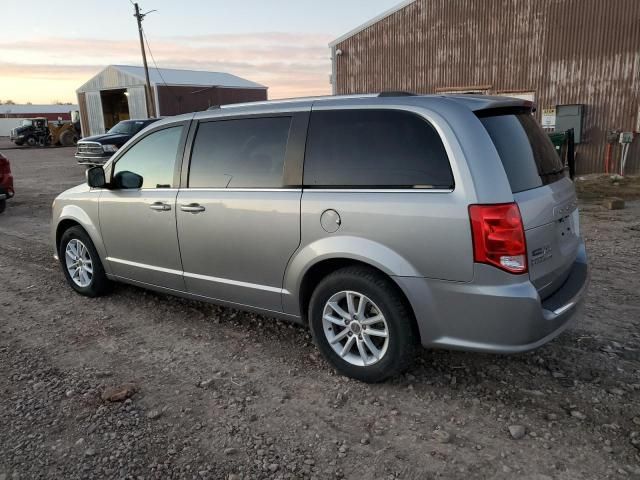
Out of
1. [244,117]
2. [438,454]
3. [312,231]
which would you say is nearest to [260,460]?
[438,454]

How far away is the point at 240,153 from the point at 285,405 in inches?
72.6

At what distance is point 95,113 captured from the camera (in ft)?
121

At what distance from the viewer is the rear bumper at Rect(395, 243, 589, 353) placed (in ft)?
9.05

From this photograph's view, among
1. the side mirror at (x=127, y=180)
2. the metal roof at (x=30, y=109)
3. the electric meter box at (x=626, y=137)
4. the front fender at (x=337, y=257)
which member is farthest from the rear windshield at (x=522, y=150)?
the metal roof at (x=30, y=109)

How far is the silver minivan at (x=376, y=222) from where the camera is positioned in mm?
2793

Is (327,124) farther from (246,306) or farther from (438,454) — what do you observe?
(438,454)

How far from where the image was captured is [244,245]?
3.71 meters

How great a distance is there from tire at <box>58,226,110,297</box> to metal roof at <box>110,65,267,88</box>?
30.5 metres

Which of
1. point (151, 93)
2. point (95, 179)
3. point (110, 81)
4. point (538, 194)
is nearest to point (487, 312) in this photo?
point (538, 194)

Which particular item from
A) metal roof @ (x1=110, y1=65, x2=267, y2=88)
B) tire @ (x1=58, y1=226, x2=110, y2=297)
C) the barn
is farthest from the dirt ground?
metal roof @ (x1=110, y1=65, x2=267, y2=88)

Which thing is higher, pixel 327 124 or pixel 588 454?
pixel 327 124

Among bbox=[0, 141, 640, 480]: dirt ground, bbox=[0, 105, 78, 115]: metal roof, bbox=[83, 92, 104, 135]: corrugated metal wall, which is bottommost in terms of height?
bbox=[0, 141, 640, 480]: dirt ground

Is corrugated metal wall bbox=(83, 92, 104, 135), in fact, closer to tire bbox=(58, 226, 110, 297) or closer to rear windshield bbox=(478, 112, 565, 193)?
tire bbox=(58, 226, 110, 297)

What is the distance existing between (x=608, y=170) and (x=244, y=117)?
13.5m
